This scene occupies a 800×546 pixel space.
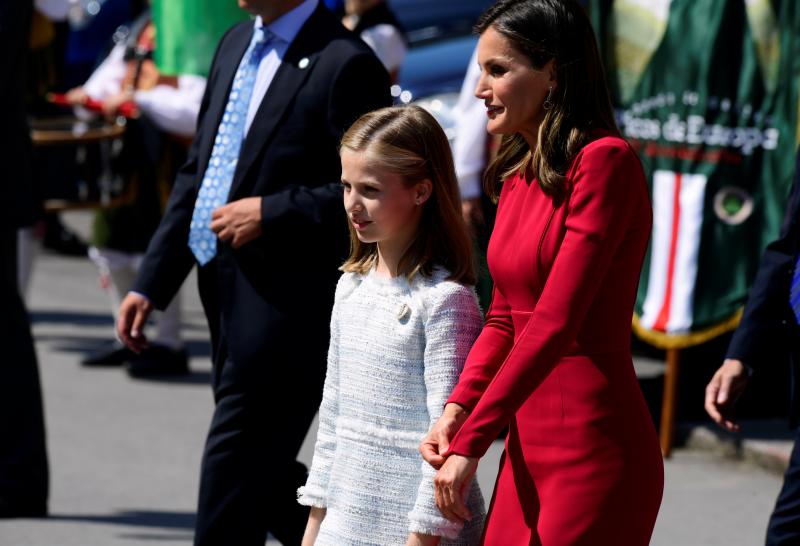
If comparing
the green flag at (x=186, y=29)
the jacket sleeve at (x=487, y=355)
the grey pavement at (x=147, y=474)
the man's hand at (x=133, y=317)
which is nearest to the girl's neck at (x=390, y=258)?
the jacket sleeve at (x=487, y=355)

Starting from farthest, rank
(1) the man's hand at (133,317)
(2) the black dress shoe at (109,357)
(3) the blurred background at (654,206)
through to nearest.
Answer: (2) the black dress shoe at (109,357) < (3) the blurred background at (654,206) < (1) the man's hand at (133,317)

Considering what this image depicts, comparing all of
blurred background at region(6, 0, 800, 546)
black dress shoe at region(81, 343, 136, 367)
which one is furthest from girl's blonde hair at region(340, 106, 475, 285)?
black dress shoe at region(81, 343, 136, 367)

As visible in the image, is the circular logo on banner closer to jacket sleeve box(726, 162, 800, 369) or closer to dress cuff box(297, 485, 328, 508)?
jacket sleeve box(726, 162, 800, 369)

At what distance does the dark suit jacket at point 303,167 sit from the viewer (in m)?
4.11

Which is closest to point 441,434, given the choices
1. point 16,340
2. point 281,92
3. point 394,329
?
point 394,329

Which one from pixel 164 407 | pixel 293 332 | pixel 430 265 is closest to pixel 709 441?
pixel 164 407

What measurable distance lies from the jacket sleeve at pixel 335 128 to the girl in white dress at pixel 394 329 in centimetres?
67

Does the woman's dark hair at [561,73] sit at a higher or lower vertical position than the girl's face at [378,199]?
higher

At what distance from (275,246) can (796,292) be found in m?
1.32

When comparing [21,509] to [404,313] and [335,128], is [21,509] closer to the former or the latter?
[335,128]

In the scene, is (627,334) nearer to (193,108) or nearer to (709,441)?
(709,441)

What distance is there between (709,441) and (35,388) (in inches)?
114

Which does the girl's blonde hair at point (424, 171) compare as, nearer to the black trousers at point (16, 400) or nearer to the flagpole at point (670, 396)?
the black trousers at point (16, 400)

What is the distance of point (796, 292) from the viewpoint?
3912 mm
